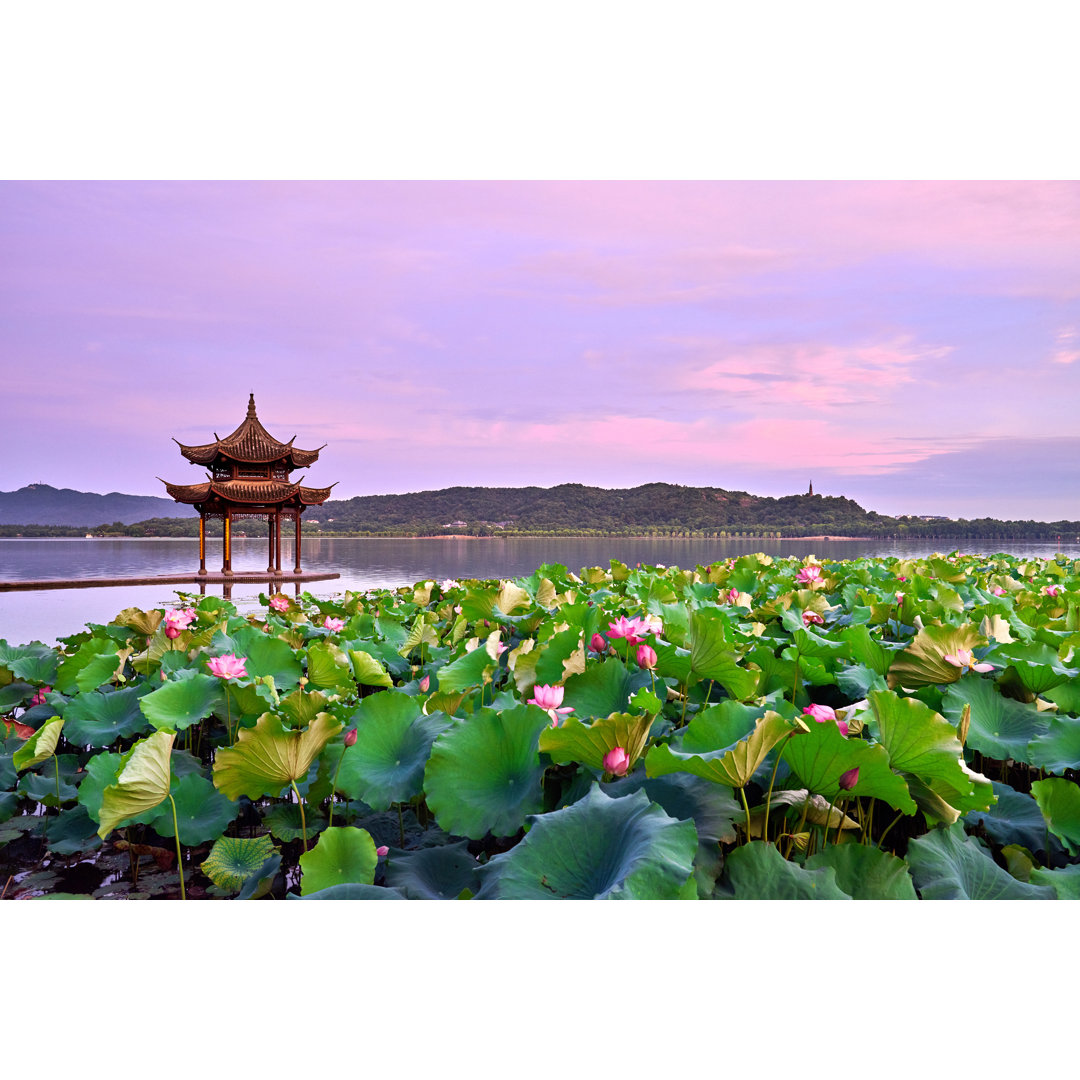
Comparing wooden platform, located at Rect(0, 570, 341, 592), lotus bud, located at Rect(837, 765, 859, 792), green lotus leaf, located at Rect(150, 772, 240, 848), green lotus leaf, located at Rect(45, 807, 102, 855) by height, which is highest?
lotus bud, located at Rect(837, 765, 859, 792)

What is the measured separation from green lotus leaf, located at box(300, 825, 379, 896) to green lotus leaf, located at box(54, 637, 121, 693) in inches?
52.9

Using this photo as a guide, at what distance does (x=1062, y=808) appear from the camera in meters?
0.90

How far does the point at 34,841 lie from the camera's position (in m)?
1.66

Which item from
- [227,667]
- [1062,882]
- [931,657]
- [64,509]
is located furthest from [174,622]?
[64,509]

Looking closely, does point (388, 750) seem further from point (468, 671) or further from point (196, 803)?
point (196, 803)

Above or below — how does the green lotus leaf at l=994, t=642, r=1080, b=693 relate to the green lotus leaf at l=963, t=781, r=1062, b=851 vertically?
above

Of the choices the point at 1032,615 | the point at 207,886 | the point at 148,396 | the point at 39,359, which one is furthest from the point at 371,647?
the point at 148,396

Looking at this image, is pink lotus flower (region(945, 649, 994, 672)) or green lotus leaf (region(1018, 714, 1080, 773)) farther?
pink lotus flower (region(945, 649, 994, 672))

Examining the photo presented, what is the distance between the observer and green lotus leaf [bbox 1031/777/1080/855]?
89cm

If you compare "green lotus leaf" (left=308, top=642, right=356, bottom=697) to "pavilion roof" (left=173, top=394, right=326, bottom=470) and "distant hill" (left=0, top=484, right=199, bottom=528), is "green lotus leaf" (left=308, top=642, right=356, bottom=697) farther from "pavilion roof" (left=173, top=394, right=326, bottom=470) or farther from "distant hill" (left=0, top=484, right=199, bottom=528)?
"distant hill" (left=0, top=484, right=199, bottom=528)

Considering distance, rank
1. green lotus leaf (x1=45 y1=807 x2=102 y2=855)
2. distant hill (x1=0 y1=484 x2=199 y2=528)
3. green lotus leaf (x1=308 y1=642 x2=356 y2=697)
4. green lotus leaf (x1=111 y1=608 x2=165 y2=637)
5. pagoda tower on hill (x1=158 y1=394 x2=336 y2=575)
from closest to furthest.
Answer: green lotus leaf (x1=45 y1=807 x2=102 y2=855) → green lotus leaf (x1=308 y1=642 x2=356 y2=697) → green lotus leaf (x1=111 y1=608 x2=165 y2=637) → pagoda tower on hill (x1=158 y1=394 x2=336 y2=575) → distant hill (x1=0 y1=484 x2=199 y2=528)

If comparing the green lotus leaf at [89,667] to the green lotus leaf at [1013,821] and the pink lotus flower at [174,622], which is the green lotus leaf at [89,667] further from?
the green lotus leaf at [1013,821]

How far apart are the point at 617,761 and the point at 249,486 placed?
14.8 m

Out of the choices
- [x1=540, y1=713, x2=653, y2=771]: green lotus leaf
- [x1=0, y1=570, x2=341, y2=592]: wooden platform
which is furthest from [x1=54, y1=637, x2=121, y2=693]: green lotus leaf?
[x1=0, y1=570, x2=341, y2=592]: wooden platform
